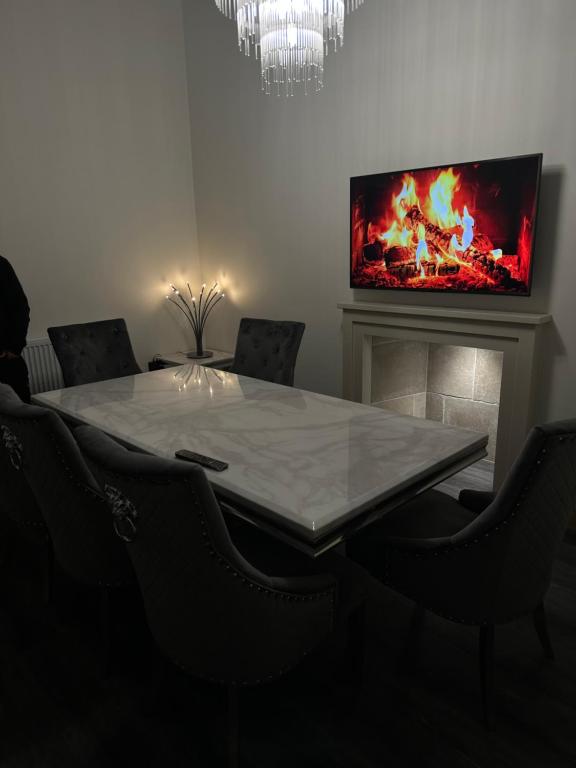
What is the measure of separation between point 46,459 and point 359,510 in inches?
36.0

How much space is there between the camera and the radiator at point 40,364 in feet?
12.6

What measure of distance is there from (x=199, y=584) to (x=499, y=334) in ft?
7.21

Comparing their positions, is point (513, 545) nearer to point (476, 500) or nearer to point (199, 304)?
point (476, 500)

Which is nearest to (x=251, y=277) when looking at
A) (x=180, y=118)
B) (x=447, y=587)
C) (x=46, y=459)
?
(x=180, y=118)

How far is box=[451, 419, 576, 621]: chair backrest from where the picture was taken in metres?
1.29

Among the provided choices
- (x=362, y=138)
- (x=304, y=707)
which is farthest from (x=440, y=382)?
(x=304, y=707)

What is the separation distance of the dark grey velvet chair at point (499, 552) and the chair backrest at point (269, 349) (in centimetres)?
148

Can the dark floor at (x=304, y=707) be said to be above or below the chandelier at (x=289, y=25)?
below

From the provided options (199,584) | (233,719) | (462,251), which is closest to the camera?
(199,584)

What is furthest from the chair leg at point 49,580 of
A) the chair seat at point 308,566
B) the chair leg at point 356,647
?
the chair leg at point 356,647

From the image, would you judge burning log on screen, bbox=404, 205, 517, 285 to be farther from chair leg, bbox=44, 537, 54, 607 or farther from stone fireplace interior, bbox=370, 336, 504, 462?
chair leg, bbox=44, 537, 54, 607

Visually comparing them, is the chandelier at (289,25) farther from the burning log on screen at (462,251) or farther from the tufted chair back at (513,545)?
the tufted chair back at (513,545)

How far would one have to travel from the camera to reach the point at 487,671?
5.01 ft

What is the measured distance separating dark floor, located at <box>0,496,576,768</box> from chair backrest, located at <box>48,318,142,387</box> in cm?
151
